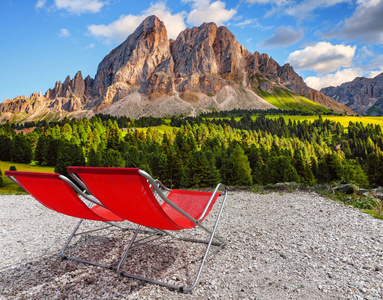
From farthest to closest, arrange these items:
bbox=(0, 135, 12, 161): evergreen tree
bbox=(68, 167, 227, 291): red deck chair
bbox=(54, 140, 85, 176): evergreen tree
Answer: bbox=(0, 135, 12, 161): evergreen tree → bbox=(54, 140, 85, 176): evergreen tree → bbox=(68, 167, 227, 291): red deck chair

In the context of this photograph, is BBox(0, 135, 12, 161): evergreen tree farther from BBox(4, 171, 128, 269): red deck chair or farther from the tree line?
BBox(4, 171, 128, 269): red deck chair

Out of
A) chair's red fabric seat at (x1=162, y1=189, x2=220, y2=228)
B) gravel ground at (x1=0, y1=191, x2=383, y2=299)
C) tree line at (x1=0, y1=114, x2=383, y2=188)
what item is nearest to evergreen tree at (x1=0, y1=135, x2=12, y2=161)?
tree line at (x1=0, y1=114, x2=383, y2=188)

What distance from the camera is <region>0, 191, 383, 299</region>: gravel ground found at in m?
3.52

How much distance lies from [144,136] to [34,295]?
305ft

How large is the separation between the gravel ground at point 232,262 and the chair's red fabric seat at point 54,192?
107 centimetres

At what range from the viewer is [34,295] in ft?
11.5

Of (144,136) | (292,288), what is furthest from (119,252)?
(144,136)

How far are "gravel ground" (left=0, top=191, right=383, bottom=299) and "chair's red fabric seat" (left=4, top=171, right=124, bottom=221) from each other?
3.52 ft

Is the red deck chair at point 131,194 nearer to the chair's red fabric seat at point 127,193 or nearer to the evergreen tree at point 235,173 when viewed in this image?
the chair's red fabric seat at point 127,193

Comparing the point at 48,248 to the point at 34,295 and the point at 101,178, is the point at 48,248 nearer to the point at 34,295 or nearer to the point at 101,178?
the point at 34,295

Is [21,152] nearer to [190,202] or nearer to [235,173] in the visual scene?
[235,173]

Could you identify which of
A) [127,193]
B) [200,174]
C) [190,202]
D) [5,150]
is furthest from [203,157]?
[5,150]

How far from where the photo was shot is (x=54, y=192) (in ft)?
13.4

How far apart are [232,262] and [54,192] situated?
3.49 metres
